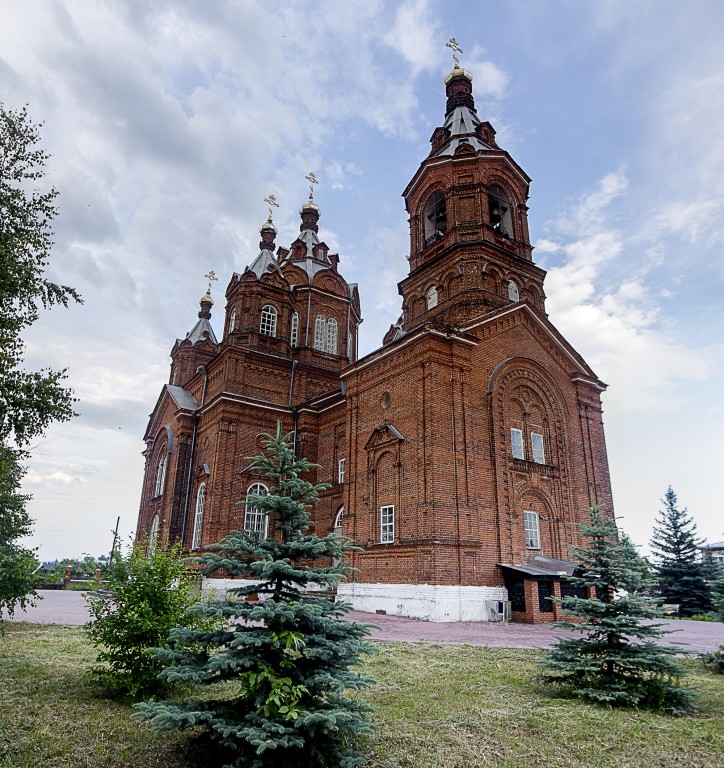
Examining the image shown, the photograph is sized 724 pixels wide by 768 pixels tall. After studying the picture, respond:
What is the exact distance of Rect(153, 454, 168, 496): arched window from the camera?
88.3 ft

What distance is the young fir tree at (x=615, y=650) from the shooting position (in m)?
6.31

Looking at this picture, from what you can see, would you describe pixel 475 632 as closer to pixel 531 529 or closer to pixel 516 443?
pixel 531 529

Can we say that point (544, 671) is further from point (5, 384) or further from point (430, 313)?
point (430, 313)

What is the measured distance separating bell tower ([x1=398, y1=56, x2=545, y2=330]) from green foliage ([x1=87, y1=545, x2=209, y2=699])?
1526cm

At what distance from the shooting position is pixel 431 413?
1653 cm

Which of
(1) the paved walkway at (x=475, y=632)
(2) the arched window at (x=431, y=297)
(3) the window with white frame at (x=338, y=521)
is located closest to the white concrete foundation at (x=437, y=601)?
(1) the paved walkway at (x=475, y=632)

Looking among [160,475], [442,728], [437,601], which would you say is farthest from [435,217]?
[442,728]

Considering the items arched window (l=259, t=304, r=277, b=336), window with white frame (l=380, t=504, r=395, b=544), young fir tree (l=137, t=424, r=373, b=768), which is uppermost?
arched window (l=259, t=304, r=277, b=336)

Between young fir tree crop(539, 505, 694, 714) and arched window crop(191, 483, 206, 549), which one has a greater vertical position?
arched window crop(191, 483, 206, 549)

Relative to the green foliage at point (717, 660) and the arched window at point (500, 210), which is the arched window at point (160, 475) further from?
the green foliage at point (717, 660)

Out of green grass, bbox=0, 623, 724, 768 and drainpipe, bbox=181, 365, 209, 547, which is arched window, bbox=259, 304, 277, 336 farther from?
green grass, bbox=0, 623, 724, 768

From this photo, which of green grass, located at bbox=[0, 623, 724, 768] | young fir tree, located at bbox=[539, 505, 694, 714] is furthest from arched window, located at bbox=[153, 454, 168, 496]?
young fir tree, located at bbox=[539, 505, 694, 714]

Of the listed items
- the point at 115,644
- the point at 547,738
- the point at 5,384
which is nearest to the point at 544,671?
the point at 547,738

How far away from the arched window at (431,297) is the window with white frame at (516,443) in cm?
620
